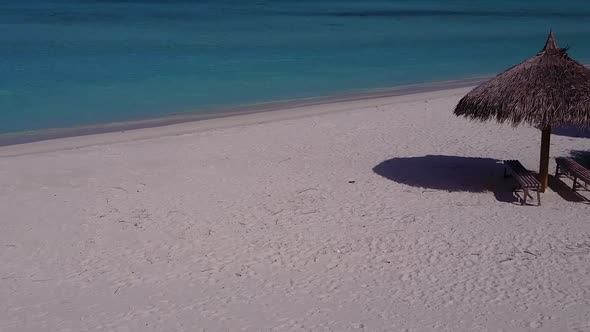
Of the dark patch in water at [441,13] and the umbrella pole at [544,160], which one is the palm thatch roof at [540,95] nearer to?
the umbrella pole at [544,160]

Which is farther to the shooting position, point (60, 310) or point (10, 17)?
point (10, 17)

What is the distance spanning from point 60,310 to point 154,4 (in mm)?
57662

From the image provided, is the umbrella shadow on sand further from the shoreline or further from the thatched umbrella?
the shoreline

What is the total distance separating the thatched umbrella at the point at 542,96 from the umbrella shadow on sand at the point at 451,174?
2.20 feet

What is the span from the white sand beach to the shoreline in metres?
2.80

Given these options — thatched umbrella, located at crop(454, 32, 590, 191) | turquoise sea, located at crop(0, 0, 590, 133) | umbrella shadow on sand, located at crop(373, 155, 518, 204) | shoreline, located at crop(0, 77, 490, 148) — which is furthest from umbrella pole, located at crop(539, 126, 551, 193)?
turquoise sea, located at crop(0, 0, 590, 133)

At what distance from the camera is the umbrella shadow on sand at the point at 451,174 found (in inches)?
325

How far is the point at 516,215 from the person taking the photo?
23.5ft

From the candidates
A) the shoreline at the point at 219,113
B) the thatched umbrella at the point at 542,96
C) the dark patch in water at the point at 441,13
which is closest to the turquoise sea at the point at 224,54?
the dark patch in water at the point at 441,13

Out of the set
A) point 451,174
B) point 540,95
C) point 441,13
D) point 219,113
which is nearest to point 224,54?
point 219,113

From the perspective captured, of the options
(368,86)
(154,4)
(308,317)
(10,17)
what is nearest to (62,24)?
(10,17)

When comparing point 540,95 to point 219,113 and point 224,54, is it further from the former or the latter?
point 224,54

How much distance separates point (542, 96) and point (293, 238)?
11.5 feet

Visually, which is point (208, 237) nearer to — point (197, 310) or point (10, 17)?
point (197, 310)
